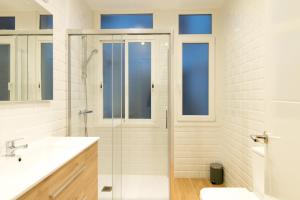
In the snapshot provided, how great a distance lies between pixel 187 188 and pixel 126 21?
278cm

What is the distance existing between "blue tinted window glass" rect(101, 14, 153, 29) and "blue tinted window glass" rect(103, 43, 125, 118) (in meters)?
0.95

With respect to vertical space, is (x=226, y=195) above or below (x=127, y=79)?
below

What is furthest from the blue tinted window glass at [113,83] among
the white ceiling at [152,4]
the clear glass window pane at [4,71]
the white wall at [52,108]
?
the clear glass window pane at [4,71]

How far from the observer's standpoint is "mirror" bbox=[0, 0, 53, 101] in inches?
62.8

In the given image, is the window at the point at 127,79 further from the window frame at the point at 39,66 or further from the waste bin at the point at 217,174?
the waste bin at the point at 217,174

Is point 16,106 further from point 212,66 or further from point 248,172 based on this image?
point 212,66

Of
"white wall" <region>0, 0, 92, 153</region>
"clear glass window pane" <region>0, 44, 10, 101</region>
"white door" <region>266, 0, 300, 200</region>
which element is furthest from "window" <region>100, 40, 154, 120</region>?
"white door" <region>266, 0, 300, 200</region>

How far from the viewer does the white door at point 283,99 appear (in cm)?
89

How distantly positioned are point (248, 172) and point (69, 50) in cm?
242

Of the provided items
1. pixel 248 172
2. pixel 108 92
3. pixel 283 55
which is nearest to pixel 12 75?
pixel 108 92

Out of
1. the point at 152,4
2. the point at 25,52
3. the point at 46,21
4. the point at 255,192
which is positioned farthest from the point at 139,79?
the point at 255,192

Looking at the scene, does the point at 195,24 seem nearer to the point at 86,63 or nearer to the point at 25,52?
the point at 86,63

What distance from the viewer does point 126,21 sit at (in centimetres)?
382

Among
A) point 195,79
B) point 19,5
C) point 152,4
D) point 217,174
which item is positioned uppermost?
point 152,4
